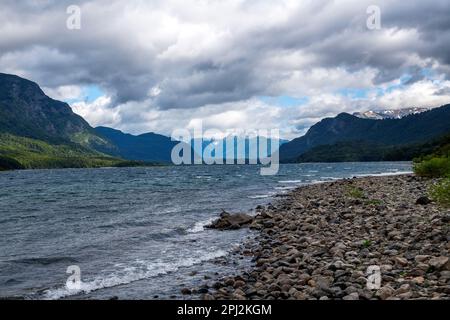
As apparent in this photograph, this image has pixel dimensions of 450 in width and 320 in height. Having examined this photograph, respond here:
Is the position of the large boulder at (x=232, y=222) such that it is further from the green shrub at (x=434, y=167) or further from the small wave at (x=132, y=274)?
the green shrub at (x=434, y=167)

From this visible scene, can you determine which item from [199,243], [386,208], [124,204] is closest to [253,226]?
[199,243]

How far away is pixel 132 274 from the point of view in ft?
66.0

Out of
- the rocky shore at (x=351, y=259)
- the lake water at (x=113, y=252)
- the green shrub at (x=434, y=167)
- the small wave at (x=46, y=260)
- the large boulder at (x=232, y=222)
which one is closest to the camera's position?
the rocky shore at (x=351, y=259)

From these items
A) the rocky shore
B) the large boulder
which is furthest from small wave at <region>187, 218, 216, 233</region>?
the rocky shore

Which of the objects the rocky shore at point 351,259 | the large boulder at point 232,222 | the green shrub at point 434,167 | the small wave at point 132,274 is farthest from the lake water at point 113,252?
the green shrub at point 434,167

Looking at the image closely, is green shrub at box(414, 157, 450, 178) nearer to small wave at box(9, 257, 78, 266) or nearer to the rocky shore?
the rocky shore

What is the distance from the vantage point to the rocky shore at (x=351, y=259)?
13.5m

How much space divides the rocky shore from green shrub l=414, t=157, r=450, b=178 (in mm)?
28777

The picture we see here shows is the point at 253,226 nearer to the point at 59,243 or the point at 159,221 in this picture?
the point at 159,221

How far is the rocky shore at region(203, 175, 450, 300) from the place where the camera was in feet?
44.2

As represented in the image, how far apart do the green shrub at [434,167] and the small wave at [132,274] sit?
40.8 m

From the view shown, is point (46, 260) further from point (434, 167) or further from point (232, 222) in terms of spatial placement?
point (434, 167)

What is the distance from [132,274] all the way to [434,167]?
51.7 metres

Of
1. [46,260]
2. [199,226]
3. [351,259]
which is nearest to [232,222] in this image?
[199,226]
